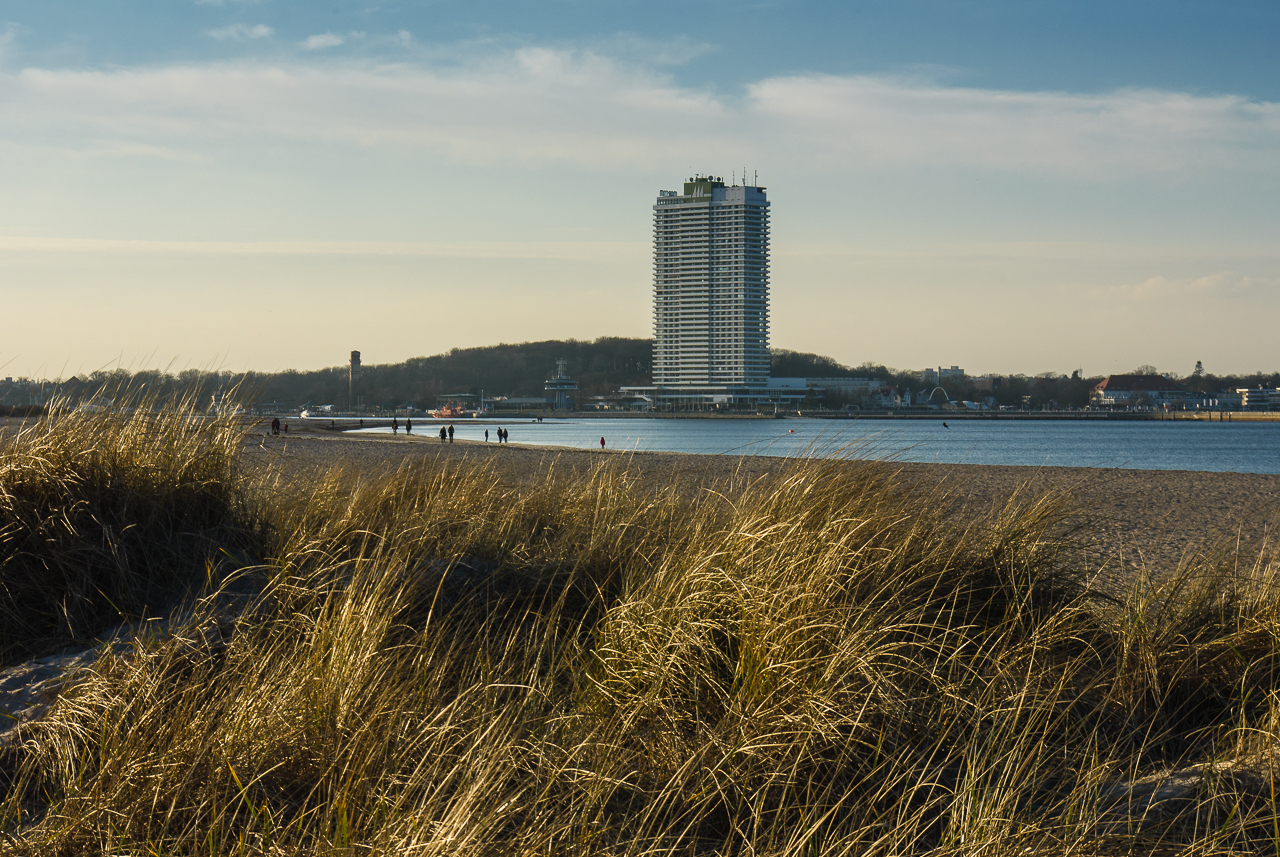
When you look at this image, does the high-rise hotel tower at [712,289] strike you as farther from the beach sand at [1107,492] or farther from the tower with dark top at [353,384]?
the beach sand at [1107,492]

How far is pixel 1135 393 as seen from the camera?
174 meters

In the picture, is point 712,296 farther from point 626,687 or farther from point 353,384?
point 626,687

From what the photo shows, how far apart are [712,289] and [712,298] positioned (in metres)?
1.88

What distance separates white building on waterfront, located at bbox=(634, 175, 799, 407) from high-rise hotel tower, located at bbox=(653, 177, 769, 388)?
0.20m

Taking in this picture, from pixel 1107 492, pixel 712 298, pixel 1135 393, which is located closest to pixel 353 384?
pixel 712 298

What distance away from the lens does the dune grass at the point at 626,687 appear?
7.93ft

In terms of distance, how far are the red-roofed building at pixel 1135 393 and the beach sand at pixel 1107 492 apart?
165565 mm

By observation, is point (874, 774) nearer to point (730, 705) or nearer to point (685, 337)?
point (730, 705)

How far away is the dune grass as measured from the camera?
7.93ft

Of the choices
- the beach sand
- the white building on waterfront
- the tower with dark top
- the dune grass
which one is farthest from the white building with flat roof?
the dune grass

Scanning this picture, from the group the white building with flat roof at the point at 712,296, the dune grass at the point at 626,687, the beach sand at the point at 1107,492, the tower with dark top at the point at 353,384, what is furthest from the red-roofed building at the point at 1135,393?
the dune grass at the point at 626,687

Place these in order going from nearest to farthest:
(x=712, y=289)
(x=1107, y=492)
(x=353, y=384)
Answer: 1. (x=1107, y=492)
2. (x=353, y=384)
3. (x=712, y=289)

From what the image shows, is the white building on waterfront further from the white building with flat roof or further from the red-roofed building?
the red-roofed building

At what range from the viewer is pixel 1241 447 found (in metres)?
65.8
